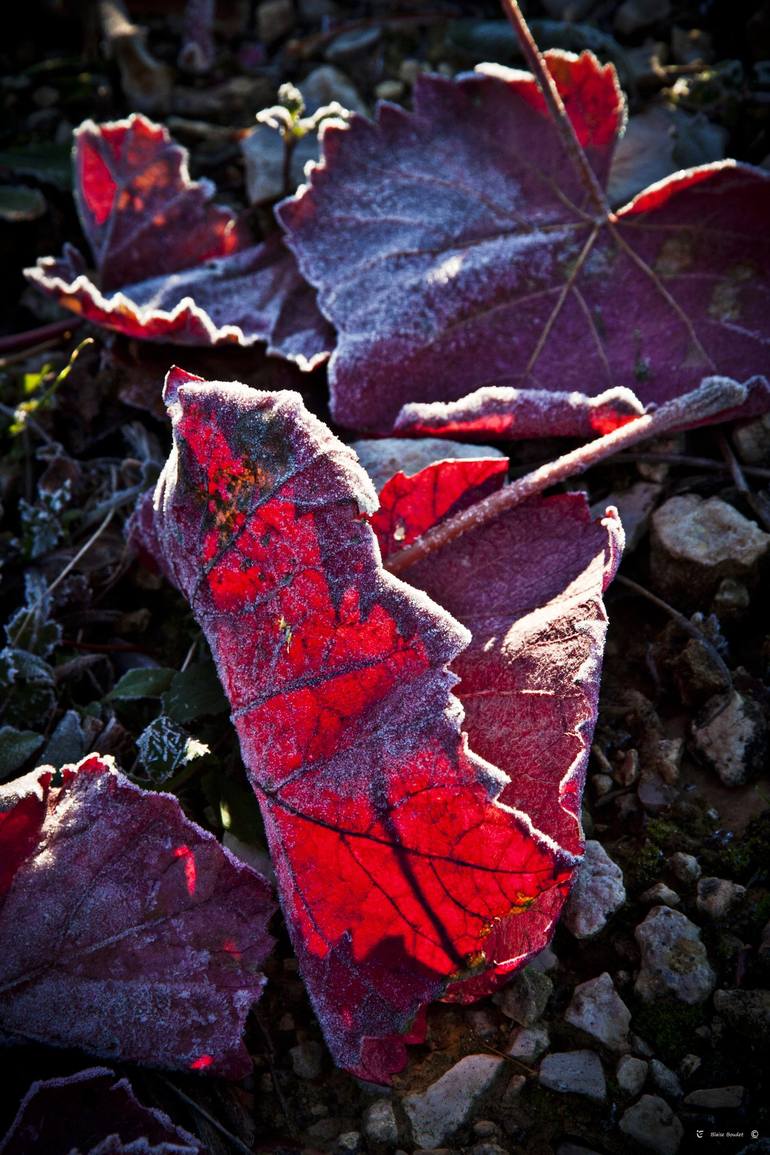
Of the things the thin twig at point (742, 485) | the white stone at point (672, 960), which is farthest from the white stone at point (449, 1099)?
the thin twig at point (742, 485)

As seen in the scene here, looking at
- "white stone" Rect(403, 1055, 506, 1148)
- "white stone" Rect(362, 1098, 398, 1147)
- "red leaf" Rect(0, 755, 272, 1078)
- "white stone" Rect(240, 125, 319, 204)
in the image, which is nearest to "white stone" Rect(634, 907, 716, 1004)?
"white stone" Rect(403, 1055, 506, 1148)

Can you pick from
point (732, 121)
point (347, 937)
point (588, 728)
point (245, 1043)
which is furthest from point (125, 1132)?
point (732, 121)

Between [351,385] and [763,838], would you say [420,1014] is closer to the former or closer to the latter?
[763,838]

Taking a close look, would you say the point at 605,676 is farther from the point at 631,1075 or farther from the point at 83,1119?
the point at 83,1119

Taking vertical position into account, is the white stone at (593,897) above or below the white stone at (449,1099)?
above

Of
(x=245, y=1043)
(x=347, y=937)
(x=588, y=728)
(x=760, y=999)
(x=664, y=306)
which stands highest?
(x=664, y=306)

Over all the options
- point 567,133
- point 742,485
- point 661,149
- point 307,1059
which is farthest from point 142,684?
point 661,149

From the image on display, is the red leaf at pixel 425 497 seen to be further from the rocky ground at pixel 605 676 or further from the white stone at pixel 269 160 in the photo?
the white stone at pixel 269 160
